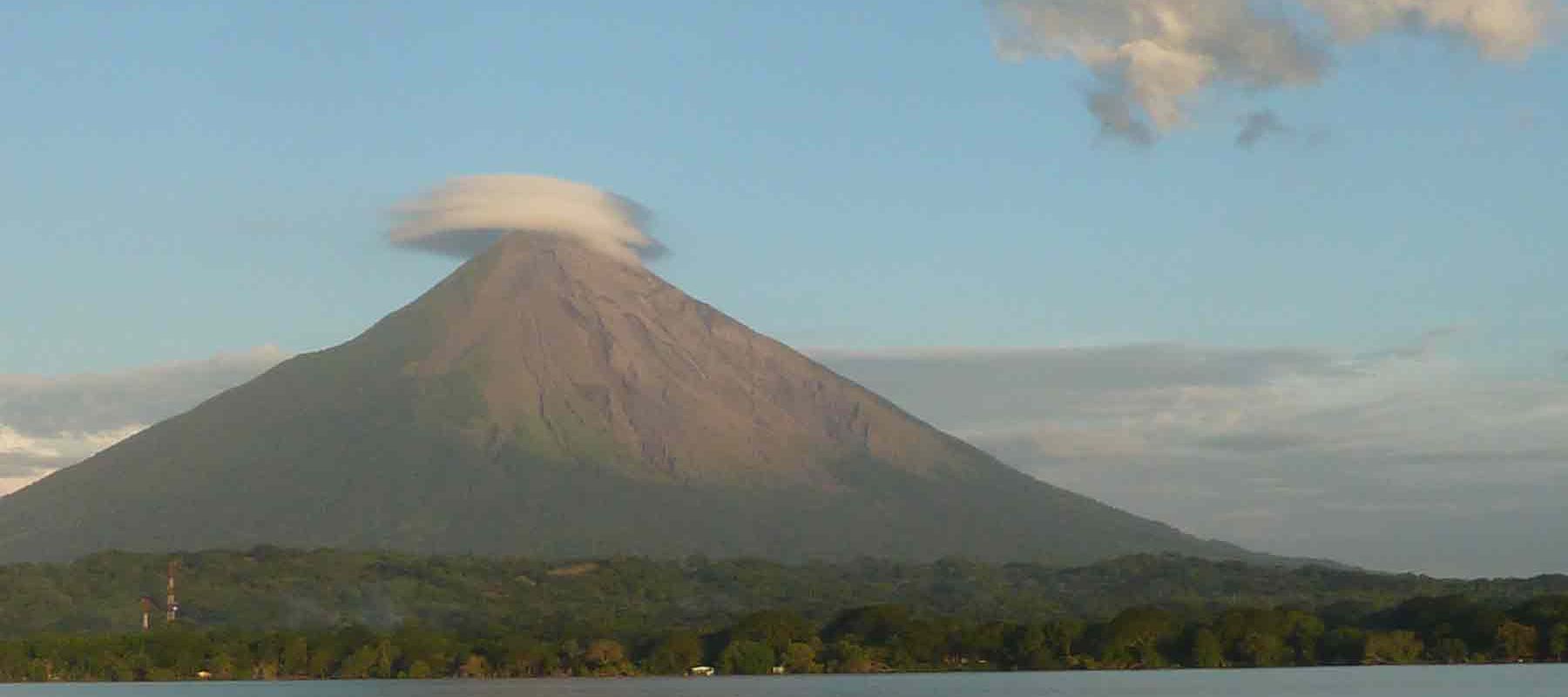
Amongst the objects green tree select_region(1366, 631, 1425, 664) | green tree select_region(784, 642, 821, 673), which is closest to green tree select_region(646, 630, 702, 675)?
green tree select_region(784, 642, 821, 673)

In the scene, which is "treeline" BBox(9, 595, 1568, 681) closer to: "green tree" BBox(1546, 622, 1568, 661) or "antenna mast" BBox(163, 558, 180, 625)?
"green tree" BBox(1546, 622, 1568, 661)

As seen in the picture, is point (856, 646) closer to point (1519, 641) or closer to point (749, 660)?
point (749, 660)

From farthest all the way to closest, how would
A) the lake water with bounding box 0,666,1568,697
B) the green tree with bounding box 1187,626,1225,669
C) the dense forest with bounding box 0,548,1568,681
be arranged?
the dense forest with bounding box 0,548,1568,681, the green tree with bounding box 1187,626,1225,669, the lake water with bounding box 0,666,1568,697

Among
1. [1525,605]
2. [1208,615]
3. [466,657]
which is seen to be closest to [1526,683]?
[1525,605]

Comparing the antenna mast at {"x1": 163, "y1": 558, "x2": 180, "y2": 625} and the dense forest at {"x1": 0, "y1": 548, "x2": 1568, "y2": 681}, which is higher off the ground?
the antenna mast at {"x1": 163, "y1": 558, "x2": 180, "y2": 625}

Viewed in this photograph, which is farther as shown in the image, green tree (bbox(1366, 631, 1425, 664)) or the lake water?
green tree (bbox(1366, 631, 1425, 664))

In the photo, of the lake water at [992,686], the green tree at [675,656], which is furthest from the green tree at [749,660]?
the lake water at [992,686]
